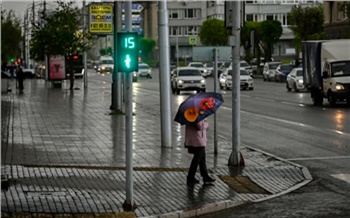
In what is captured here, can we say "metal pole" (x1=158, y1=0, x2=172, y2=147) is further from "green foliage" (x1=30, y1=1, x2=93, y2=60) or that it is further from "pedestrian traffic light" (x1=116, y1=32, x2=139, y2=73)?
"green foliage" (x1=30, y1=1, x2=93, y2=60)

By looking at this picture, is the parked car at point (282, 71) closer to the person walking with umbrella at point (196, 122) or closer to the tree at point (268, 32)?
the tree at point (268, 32)

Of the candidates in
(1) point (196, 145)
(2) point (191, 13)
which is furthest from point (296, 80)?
(2) point (191, 13)

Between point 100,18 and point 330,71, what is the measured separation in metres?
10.0

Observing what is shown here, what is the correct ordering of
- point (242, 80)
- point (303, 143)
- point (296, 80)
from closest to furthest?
point (303, 143) < point (296, 80) < point (242, 80)

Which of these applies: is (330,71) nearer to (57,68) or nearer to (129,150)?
(129,150)

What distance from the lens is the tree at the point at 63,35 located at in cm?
6288

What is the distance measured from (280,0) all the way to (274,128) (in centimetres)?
8556

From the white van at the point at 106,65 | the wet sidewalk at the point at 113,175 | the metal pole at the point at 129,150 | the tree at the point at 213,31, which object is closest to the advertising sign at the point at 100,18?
the wet sidewalk at the point at 113,175

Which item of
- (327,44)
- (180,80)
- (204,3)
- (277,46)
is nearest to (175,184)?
(327,44)

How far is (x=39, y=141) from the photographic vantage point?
2322 cm

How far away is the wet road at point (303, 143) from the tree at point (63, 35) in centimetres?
1799

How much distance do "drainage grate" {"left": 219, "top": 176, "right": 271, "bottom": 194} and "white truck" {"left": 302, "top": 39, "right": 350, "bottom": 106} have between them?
2176 centimetres

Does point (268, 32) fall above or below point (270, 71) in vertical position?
above

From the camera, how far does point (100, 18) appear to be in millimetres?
38875
